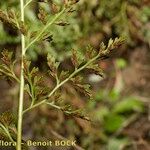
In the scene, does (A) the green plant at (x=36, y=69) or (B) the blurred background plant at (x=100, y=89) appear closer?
(A) the green plant at (x=36, y=69)

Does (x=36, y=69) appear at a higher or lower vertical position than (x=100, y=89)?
higher

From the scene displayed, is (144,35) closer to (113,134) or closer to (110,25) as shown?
(110,25)

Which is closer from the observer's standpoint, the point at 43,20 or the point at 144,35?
the point at 43,20

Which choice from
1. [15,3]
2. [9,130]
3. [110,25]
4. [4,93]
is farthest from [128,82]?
[9,130]

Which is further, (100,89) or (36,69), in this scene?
(100,89)

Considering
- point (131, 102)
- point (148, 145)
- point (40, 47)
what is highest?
point (40, 47)

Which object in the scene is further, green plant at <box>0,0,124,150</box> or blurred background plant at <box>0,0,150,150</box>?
blurred background plant at <box>0,0,150,150</box>

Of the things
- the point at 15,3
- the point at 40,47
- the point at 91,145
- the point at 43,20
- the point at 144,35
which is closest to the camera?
the point at 43,20

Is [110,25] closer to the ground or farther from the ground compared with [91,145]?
farther from the ground
